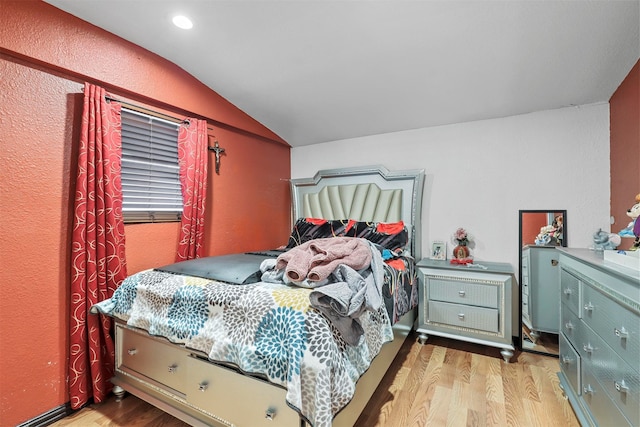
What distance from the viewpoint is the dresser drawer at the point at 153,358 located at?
1.50 m

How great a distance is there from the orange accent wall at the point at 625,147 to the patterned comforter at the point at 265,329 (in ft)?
5.78

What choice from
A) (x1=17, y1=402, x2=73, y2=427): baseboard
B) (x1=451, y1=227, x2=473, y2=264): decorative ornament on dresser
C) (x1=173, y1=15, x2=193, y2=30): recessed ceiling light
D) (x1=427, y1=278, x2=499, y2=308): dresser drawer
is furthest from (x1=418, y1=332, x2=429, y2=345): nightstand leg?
(x1=173, y1=15, x2=193, y2=30): recessed ceiling light

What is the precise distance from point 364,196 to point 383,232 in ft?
1.78

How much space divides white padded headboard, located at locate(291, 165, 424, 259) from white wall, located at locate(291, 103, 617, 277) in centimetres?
15

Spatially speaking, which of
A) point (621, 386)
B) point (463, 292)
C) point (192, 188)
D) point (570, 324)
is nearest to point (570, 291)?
point (570, 324)

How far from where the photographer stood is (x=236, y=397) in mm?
1294

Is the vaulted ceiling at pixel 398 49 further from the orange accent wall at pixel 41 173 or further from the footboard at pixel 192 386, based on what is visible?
the footboard at pixel 192 386

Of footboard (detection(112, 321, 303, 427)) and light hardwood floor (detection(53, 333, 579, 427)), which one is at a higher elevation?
footboard (detection(112, 321, 303, 427))

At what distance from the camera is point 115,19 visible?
177cm

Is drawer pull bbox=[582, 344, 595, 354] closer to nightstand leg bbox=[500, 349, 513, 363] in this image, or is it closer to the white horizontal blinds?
nightstand leg bbox=[500, 349, 513, 363]

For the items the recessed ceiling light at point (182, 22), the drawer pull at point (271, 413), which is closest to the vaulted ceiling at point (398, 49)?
the recessed ceiling light at point (182, 22)

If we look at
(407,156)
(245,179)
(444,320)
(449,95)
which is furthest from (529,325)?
(245,179)

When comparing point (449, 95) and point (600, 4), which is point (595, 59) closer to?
point (600, 4)

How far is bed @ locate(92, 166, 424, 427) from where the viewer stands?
112 cm
